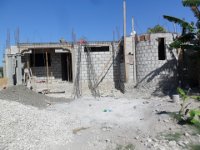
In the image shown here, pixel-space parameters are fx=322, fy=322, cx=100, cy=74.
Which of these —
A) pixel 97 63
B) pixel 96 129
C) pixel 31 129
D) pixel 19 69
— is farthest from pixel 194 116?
pixel 19 69

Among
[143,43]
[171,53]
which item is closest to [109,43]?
[143,43]

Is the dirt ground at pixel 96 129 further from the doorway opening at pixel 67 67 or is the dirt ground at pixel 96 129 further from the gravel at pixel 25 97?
the doorway opening at pixel 67 67

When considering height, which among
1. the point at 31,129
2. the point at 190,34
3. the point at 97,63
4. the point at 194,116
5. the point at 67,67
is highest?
the point at 190,34

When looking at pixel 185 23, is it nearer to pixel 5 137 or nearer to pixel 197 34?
pixel 197 34

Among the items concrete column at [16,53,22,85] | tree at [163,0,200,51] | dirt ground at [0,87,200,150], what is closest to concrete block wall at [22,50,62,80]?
concrete column at [16,53,22,85]

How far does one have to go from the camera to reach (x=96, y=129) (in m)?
9.80

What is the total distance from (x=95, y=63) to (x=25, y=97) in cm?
522

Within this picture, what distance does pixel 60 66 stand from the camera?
19547mm

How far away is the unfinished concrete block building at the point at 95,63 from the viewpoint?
16.4 meters

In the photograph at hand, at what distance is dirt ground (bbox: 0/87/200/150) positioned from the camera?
8.41 metres

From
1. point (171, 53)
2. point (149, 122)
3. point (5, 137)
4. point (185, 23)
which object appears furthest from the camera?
point (171, 53)

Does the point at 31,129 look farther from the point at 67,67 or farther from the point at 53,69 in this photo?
the point at 67,67

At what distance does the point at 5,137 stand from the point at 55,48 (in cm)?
1047

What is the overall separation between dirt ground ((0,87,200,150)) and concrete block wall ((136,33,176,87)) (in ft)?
13.1
